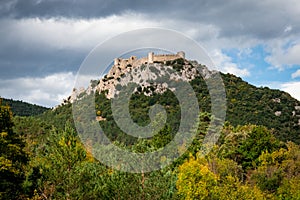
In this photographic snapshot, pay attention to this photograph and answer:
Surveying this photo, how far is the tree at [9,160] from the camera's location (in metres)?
20.1

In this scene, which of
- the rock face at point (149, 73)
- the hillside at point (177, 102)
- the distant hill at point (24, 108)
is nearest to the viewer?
the hillside at point (177, 102)

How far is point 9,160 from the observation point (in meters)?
20.1

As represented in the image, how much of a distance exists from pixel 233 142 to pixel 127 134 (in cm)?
2046

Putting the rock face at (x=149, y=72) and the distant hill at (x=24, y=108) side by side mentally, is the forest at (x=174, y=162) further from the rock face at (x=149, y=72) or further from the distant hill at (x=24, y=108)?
the distant hill at (x=24, y=108)

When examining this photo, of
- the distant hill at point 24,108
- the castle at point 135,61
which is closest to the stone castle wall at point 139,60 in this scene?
the castle at point 135,61

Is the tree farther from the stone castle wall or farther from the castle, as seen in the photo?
the stone castle wall

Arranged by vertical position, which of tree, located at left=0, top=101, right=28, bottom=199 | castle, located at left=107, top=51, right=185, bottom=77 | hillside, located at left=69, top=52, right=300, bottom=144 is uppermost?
castle, located at left=107, top=51, right=185, bottom=77

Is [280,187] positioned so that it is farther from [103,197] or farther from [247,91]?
[247,91]

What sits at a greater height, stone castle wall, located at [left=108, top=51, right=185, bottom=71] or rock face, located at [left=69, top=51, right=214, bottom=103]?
stone castle wall, located at [left=108, top=51, right=185, bottom=71]

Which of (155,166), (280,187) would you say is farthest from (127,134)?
(155,166)

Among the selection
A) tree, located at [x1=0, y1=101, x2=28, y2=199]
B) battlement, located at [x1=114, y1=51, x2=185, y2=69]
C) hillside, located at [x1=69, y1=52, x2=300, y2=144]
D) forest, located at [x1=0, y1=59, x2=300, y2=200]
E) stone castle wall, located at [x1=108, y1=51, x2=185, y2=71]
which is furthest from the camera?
stone castle wall, located at [x1=108, y1=51, x2=185, y2=71]

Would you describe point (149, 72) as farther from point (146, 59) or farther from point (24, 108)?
point (24, 108)

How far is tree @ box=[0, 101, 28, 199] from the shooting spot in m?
20.1

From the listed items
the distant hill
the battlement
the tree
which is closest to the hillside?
the battlement
